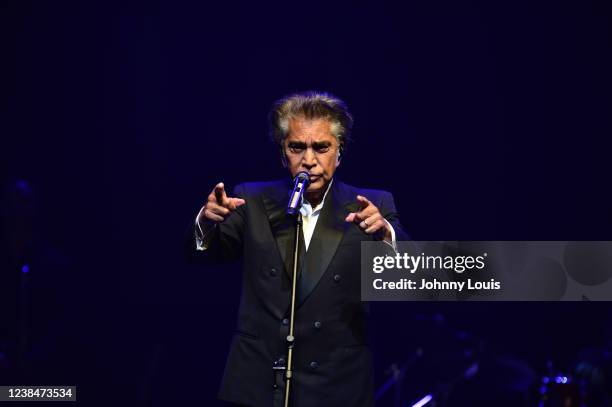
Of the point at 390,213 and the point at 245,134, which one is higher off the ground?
the point at 245,134

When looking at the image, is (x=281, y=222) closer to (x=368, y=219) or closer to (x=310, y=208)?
(x=310, y=208)

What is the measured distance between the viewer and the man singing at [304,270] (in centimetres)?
274

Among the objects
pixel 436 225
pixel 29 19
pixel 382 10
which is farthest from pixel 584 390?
pixel 29 19

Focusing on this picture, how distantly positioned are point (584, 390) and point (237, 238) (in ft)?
10.7

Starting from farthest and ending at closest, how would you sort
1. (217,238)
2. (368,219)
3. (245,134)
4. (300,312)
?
(245,134), (217,238), (300,312), (368,219)

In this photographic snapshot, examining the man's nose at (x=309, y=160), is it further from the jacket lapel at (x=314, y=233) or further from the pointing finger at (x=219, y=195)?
the pointing finger at (x=219, y=195)

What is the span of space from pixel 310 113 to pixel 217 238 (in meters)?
0.61

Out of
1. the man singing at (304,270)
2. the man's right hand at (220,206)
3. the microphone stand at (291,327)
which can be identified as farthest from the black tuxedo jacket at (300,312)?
the man's right hand at (220,206)

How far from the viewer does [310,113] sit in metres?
3.11

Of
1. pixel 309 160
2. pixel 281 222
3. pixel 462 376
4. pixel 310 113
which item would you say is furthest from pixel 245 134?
pixel 281 222

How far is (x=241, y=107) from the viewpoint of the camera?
6.32m

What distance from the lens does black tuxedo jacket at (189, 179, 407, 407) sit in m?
2.75

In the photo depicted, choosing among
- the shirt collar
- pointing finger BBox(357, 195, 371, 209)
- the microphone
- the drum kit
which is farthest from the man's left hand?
the drum kit

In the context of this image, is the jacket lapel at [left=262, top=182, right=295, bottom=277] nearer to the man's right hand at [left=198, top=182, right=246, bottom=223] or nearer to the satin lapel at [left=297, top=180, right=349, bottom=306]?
the satin lapel at [left=297, top=180, right=349, bottom=306]
